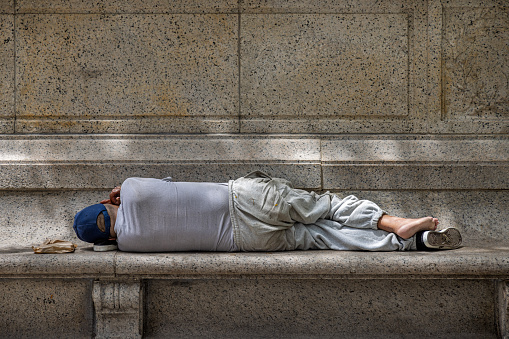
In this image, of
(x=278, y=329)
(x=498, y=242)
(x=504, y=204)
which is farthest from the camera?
(x=504, y=204)

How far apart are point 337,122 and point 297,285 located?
5.16ft

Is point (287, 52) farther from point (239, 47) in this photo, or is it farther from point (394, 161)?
point (394, 161)

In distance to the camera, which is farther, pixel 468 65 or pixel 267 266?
pixel 468 65

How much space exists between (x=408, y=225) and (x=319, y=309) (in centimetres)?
82

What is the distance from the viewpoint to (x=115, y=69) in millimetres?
3850

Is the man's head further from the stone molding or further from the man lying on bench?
the stone molding

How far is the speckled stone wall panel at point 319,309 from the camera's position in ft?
9.55

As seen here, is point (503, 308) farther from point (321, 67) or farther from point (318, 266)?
point (321, 67)

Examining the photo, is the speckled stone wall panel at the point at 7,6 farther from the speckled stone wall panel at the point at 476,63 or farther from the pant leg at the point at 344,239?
the speckled stone wall panel at the point at 476,63

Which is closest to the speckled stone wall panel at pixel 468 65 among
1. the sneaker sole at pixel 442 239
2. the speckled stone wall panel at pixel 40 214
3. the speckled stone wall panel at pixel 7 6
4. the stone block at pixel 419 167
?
the stone block at pixel 419 167

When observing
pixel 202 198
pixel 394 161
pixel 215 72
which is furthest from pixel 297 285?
pixel 215 72

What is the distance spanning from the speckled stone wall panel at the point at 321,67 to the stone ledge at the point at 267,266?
155cm

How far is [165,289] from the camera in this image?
118 inches

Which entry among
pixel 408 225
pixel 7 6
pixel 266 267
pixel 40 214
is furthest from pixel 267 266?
pixel 7 6
